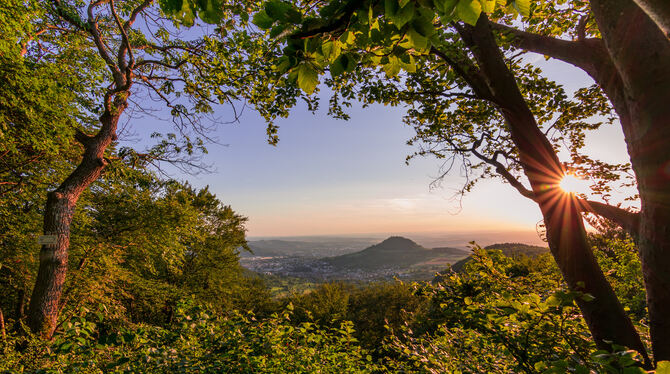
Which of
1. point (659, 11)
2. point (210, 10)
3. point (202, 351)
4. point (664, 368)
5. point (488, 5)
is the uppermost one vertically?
point (210, 10)

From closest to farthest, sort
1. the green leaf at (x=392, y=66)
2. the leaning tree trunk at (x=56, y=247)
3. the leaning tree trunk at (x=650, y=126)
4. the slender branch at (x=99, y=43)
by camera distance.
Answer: the green leaf at (x=392, y=66) < the leaning tree trunk at (x=650, y=126) < the leaning tree trunk at (x=56, y=247) < the slender branch at (x=99, y=43)

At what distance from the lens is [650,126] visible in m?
1.84

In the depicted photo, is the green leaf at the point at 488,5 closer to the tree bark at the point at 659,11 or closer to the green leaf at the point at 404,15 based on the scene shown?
the green leaf at the point at 404,15

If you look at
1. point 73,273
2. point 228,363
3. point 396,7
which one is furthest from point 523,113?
point 73,273

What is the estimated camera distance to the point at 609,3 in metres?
1.89

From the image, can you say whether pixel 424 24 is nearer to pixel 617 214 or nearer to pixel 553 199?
pixel 553 199

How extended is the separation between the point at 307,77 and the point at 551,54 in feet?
13.7

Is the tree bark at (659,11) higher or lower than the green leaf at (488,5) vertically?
lower

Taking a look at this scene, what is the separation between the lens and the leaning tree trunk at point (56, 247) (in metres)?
5.93

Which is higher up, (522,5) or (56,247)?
(522,5)

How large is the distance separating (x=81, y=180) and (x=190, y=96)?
13.3 ft

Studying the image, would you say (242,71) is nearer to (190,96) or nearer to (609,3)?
(190,96)

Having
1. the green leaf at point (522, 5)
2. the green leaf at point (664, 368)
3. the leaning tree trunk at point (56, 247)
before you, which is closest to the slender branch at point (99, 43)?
the leaning tree trunk at point (56, 247)

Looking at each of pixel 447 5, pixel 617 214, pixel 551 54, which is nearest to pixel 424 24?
pixel 447 5
